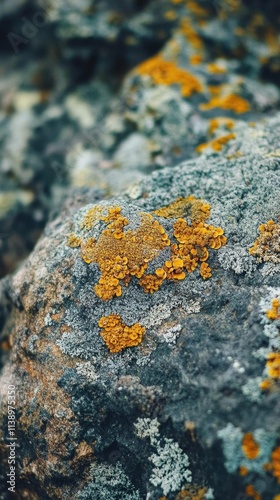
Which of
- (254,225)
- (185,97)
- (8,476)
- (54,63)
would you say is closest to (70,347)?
(8,476)

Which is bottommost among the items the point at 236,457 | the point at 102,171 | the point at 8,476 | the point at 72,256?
the point at 8,476

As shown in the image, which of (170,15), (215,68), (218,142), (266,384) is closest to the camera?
(266,384)

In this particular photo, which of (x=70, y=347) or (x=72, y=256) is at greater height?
(x=72, y=256)

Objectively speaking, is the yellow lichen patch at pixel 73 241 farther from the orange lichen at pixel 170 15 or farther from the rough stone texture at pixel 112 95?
the orange lichen at pixel 170 15

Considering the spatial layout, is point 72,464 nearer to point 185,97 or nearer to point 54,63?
point 185,97

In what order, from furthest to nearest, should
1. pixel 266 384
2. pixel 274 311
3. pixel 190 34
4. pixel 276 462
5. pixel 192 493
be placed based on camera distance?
pixel 190 34 < pixel 274 311 < pixel 192 493 < pixel 266 384 < pixel 276 462

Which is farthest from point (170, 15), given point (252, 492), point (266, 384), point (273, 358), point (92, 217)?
point (252, 492)

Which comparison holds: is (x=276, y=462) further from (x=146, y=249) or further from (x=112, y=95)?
(x=112, y=95)
